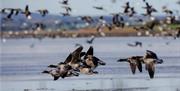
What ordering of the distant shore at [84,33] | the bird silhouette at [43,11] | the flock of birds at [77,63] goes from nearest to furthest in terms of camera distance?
the flock of birds at [77,63], the bird silhouette at [43,11], the distant shore at [84,33]

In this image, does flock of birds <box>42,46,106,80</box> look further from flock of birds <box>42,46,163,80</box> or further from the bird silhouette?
the bird silhouette

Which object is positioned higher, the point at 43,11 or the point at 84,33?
the point at 43,11

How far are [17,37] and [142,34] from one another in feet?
29.2

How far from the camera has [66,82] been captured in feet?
58.1

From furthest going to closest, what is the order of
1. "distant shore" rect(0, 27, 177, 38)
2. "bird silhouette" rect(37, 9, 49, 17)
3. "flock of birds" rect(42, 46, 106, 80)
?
"distant shore" rect(0, 27, 177, 38), "bird silhouette" rect(37, 9, 49, 17), "flock of birds" rect(42, 46, 106, 80)

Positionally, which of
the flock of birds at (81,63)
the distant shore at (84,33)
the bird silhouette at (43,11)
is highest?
the bird silhouette at (43,11)

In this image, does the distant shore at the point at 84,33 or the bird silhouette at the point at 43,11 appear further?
the distant shore at the point at 84,33

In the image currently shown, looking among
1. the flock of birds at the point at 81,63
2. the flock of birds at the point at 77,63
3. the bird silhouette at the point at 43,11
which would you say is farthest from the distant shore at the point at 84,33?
the flock of birds at the point at 77,63

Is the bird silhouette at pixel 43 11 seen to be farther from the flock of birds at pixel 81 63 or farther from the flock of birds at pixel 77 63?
the flock of birds at pixel 77 63

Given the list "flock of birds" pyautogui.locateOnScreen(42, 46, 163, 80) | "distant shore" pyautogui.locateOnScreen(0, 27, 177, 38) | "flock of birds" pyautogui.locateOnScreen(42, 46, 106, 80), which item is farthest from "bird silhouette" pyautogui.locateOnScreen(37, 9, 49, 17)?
"distant shore" pyautogui.locateOnScreen(0, 27, 177, 38)

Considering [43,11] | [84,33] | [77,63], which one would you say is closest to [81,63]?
[77,63]

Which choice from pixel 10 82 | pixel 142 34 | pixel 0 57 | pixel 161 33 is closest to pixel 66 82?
pixel 10 82

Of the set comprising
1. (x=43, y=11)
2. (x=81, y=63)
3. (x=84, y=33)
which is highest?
(x=43, y=11)

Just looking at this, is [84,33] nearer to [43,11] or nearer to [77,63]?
[43,11]
